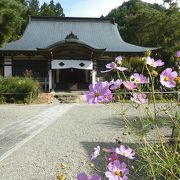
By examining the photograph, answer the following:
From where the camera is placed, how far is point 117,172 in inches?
69.6

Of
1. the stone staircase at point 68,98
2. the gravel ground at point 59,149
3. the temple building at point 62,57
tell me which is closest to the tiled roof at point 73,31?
the temple building at point 62,57

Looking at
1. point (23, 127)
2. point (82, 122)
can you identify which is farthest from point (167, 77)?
point (82, 122)

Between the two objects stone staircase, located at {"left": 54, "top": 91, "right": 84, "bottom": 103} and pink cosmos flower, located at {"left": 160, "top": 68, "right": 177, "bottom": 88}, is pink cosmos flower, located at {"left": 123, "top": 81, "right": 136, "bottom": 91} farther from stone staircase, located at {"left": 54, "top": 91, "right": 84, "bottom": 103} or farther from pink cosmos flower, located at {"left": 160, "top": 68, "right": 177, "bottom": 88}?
stone staircase, located at {"left": 54, "top": 91, "right": 84, "bottom": 103}

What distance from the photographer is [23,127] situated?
1040 cm

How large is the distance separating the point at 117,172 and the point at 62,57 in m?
23.4

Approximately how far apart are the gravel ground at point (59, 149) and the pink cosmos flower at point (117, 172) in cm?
171

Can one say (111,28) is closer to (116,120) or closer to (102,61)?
(102,61)

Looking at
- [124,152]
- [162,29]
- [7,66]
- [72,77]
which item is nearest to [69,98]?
[72,77]

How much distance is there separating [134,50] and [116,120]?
14.4 metres

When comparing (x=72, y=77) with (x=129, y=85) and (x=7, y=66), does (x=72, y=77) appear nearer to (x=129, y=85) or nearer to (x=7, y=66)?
(x=7, y=66)

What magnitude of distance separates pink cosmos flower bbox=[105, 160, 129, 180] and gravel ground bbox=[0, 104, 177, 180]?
171 cm

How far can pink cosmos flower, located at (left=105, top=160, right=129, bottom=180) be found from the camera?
1.72 m

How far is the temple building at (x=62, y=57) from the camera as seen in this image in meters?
24.6

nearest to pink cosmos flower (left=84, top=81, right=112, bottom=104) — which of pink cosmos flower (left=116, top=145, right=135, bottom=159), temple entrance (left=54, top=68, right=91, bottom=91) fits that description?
pink cosmos flower (left=116, top=145, right=135, bottom=159)
